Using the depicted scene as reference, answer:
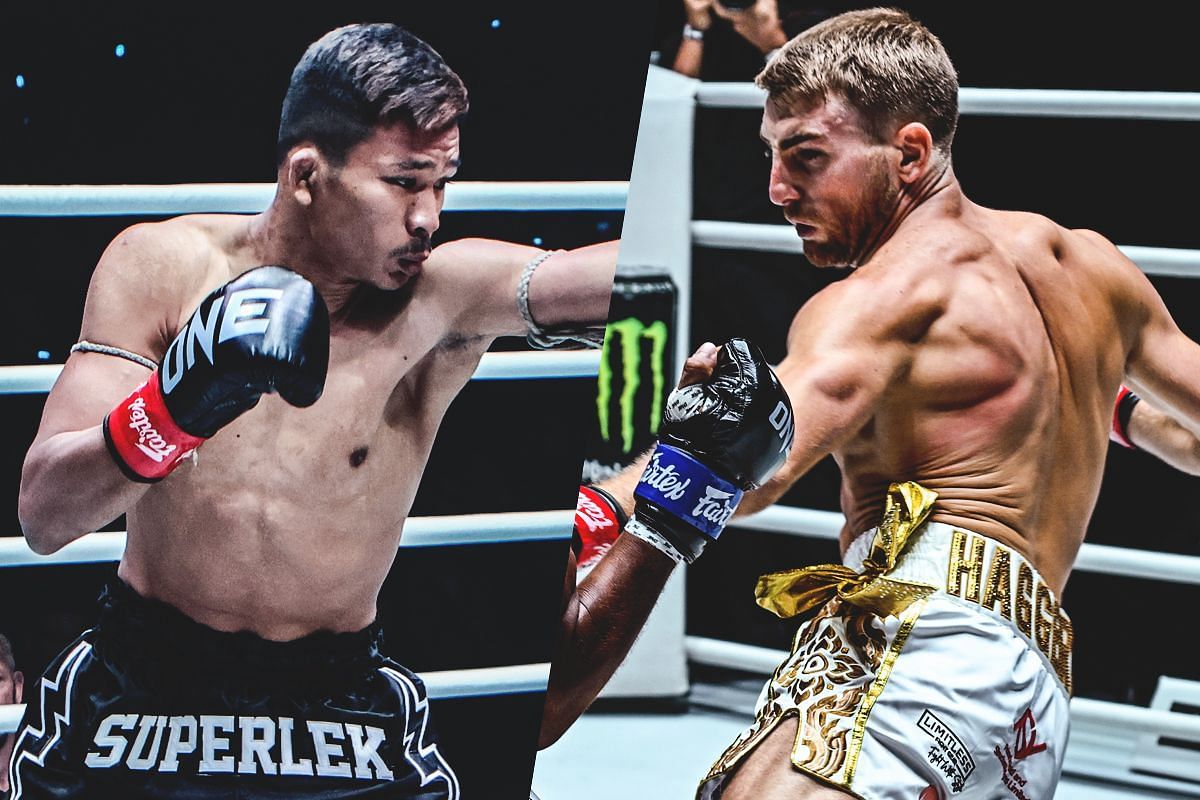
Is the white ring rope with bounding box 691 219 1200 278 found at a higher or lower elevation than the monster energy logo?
higher

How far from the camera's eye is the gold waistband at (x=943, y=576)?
184 cm

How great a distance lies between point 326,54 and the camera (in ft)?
5.91

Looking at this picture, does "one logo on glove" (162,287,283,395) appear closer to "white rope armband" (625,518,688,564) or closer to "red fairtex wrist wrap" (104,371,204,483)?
"red fairtex wrist wrap" (104,371,204,483)

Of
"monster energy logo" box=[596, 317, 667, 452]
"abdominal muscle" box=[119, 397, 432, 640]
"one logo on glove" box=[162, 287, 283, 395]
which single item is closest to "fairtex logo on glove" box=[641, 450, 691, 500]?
"abdominal muscle" box=[119, 397, 432, 640]

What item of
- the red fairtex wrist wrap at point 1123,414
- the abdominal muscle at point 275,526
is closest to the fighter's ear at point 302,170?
the abdominal muscle at point 275,526

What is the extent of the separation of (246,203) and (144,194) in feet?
0.45

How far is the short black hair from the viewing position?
1.80m

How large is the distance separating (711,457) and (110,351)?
84cm

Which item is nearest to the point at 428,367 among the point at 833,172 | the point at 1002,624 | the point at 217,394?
the point at 217,394

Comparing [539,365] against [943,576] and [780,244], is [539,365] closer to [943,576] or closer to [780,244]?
[943,576]

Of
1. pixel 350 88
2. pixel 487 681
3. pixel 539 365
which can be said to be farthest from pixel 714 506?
pixel 350 88

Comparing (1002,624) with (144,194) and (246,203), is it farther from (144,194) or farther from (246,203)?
(144,194)

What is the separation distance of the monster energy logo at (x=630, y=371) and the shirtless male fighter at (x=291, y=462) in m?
1.16

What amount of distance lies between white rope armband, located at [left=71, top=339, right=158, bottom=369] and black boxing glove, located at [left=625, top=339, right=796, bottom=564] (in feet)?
2.31
